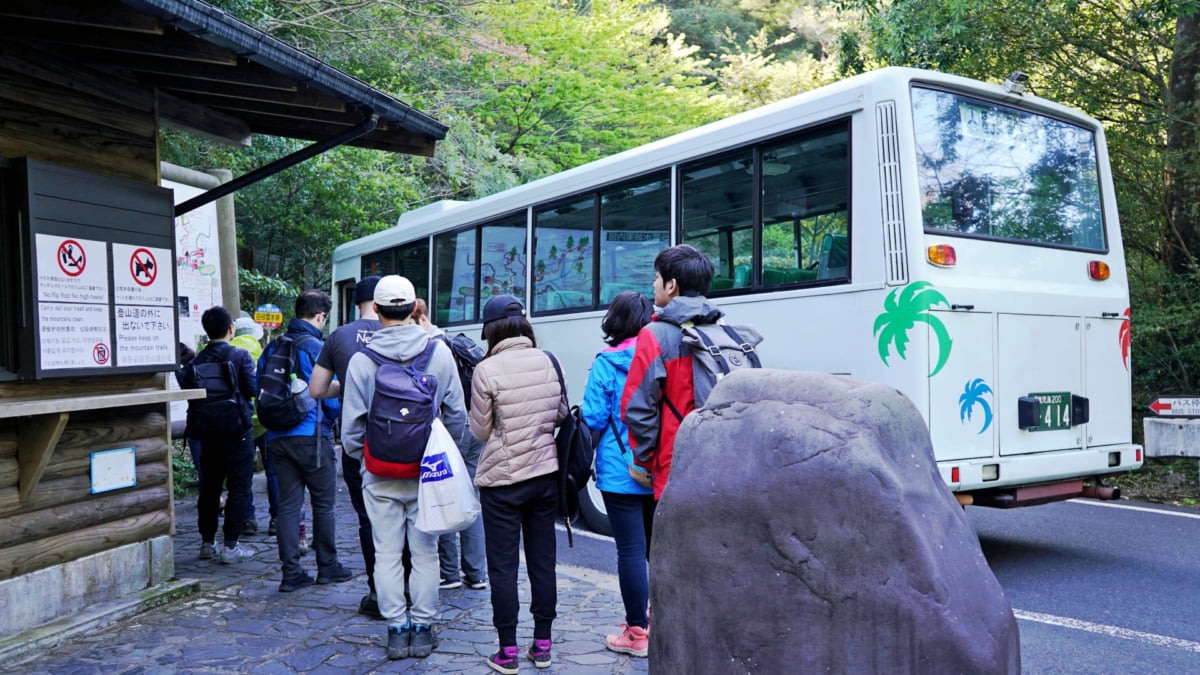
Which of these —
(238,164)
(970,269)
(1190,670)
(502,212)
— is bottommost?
(1190,670)

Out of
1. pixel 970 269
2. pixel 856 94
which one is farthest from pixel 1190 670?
pixel 856 94

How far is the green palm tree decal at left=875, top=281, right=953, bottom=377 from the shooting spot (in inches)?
223

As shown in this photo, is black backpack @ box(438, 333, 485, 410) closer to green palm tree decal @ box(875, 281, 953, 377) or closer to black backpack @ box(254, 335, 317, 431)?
black backpack @ box(254, 335, 317, 431)

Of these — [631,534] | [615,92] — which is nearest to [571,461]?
[631,534]

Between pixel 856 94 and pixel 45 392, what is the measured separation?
503 centimetres

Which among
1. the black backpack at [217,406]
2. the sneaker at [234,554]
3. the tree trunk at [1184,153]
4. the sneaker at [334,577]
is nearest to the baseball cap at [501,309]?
the sneaker at [334,577]

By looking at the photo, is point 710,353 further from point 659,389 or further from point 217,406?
point 217,406

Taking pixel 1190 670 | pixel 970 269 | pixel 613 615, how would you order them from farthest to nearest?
1. pixel 970 269
2. pixel 613 615
3. pixel 1190 670

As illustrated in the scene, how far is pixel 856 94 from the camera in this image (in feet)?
19.9

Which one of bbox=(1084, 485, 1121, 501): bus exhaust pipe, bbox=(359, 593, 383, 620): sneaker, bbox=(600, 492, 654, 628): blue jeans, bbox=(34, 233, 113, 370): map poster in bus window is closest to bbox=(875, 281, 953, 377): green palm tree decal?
bbox=(1084, 485, 1121, 501): bus exhaust pipe

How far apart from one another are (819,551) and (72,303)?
4236mm

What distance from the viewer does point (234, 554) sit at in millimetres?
6625

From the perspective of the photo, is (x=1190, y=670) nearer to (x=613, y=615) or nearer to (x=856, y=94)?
(x=613, y=615)

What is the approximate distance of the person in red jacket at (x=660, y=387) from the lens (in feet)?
13.3
